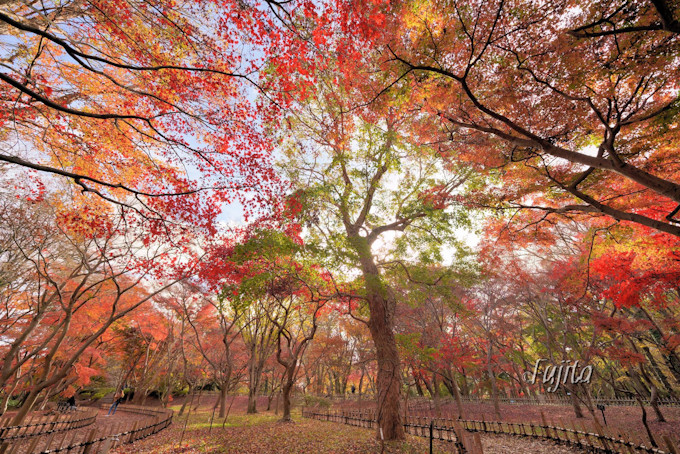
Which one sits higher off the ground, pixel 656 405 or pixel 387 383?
pixel 387 383

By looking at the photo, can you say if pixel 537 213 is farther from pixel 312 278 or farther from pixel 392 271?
pixel 312 278

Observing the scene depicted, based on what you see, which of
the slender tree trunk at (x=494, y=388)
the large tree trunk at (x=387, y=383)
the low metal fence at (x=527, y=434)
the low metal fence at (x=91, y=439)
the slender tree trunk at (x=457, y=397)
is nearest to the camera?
the low metal fence at (x=91, y=439)

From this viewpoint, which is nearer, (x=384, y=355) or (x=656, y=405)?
(x=384, y=355)

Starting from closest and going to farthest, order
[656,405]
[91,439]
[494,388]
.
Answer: [91,439] < [656,405] < [494,388]

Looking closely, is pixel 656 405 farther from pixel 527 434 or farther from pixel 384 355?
pixel 384 355

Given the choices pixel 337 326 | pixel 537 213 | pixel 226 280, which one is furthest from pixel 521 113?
pixel 337 326

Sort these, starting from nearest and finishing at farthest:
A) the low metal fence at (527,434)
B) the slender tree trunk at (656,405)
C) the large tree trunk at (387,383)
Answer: the low metal fence at (527,434)
the large tree trunk at (387,383)
the slender tree trunk at (656,405)

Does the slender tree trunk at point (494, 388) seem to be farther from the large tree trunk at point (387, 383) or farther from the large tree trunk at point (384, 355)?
the large tree trunk at point (387, 383)

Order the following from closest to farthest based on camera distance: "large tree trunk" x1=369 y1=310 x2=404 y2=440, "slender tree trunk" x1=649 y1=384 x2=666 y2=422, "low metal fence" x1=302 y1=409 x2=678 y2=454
Result: "low metal fence" x1=302 y1=409 x2=678 y2=454, "large tree trunk" x1=369 y1=310 x2=404 y2=440, "slender tree trunk" x1=649 y1=384 x2=666 y2=422

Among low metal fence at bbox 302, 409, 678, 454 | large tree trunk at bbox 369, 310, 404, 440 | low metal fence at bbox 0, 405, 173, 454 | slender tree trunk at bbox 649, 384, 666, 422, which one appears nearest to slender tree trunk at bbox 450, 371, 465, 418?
low metal fence at bbox 302, 409, 678, 454

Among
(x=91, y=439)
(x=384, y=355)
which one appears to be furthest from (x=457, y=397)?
(x=91, y=439)

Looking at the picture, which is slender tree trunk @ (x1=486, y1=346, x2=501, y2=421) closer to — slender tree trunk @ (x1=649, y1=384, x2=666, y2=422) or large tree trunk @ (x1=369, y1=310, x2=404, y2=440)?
slender tree trunk @ (x1=649, y1=384, x2=666, y2=422)

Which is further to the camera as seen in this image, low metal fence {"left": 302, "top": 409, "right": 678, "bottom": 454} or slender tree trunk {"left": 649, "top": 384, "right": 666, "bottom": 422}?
slender tree trunk {"left": 649, "top": 384, "right": 666, "bottom": 422}

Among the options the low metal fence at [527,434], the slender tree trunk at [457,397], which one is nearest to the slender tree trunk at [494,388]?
the slender tree trunk at [457,397]
